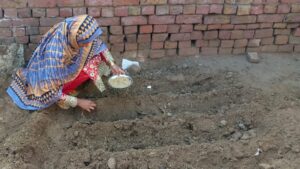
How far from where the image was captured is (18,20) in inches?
160

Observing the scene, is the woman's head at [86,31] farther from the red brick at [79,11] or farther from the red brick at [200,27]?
the red brick at [200,27]

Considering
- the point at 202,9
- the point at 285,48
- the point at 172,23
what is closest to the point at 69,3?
the point at 172,23

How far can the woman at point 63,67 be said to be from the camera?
3453 millimetres

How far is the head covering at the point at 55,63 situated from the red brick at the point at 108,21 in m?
0.49

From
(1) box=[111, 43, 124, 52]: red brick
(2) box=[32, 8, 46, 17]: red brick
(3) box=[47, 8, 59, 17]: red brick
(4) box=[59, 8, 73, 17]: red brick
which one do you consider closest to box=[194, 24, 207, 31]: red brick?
(1) box=[111, 43, 124, 52]: red brick

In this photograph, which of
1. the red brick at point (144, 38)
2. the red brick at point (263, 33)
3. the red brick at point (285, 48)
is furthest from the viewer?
the red brick at point (285, 48)

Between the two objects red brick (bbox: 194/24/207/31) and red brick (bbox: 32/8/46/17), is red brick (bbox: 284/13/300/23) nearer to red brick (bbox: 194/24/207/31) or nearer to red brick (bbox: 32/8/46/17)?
red brick (bbox: 194/24/207/31)

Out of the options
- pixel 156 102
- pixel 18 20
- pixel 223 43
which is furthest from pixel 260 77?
pixel 18 20

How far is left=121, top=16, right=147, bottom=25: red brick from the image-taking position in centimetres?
427

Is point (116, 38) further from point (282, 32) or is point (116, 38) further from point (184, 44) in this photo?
point (282, 32)

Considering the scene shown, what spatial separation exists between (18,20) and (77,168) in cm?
165

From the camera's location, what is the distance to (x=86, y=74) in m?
3.82

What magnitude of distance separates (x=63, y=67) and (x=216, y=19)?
5.64ft

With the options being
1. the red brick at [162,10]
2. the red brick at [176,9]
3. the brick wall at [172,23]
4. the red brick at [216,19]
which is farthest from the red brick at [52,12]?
the red brick at [216,19]
